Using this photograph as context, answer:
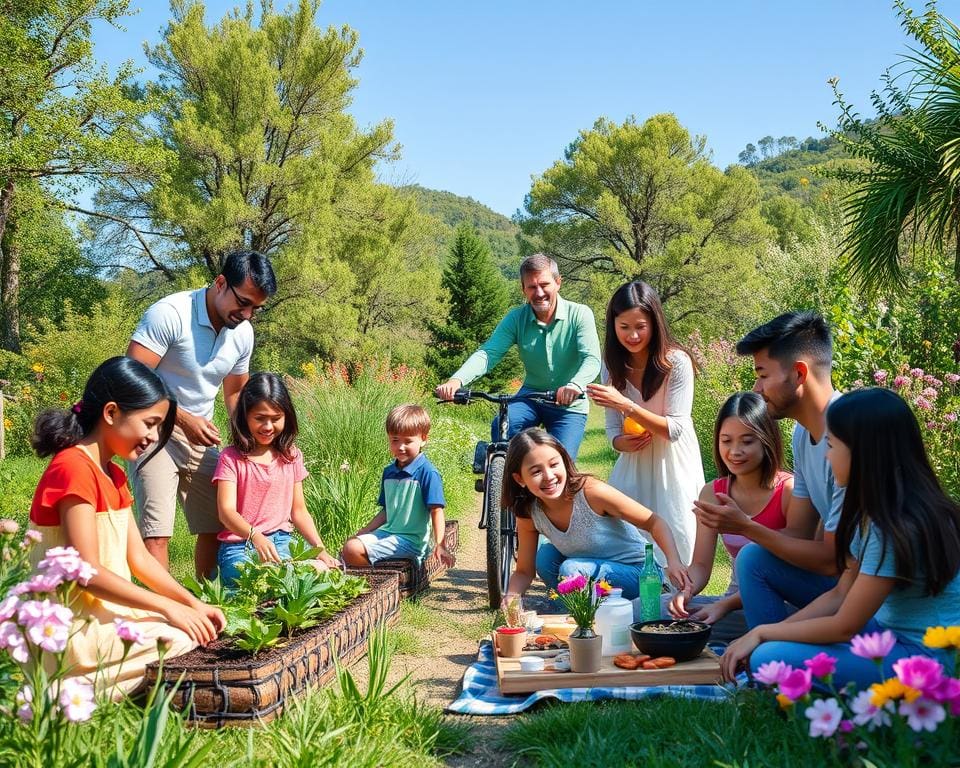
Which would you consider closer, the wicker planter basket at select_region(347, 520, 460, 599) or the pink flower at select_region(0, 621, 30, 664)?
the pink flower at select_region(0, 621, 30, 664)

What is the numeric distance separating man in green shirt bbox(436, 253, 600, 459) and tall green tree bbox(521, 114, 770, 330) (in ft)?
92.0

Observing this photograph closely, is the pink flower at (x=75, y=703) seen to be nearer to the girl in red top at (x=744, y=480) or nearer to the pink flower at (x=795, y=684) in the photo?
the pink flower at (x=795, y=684)

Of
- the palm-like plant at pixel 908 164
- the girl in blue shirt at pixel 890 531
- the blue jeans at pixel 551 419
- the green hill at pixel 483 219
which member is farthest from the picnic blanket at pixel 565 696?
the green hill at pixel 483 219

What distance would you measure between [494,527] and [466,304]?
20294mm

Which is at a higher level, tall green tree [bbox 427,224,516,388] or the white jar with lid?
tall green tree [bbox 427,224,516,388]

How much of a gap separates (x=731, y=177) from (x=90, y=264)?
79.1 ft

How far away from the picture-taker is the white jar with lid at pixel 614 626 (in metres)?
3.44

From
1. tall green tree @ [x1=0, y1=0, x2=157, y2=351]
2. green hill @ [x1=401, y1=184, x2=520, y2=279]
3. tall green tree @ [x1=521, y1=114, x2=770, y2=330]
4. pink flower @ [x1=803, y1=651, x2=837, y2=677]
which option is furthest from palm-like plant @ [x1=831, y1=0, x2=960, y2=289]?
green hill @ [x1=401, y1=184, x2=520, y2=279]

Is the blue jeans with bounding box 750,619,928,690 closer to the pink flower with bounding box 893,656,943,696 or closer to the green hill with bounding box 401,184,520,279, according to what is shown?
the pink flower with bounding box 893,656,943,696

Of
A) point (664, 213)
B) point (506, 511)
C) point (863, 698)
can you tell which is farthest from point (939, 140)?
point (664, 213)

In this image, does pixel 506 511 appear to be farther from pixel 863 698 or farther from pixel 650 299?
pixel 863 698

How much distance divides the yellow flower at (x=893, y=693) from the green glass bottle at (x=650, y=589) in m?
1.90

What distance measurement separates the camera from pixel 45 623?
69.9 inches

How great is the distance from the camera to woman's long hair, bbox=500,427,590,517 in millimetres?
4027
